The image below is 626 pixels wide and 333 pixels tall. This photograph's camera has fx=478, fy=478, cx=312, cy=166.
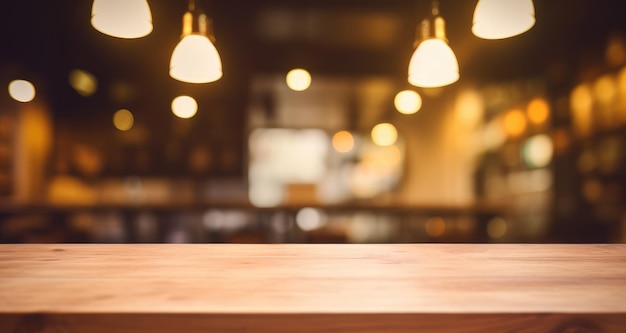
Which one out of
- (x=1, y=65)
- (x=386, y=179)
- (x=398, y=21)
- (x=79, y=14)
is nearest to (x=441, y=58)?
(x=398, y=21)

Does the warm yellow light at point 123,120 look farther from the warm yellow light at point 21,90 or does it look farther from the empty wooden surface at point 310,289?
the empty wooden surface at point 310,289

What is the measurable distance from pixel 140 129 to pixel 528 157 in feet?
18.6

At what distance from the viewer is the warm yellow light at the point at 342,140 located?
32.0 feet

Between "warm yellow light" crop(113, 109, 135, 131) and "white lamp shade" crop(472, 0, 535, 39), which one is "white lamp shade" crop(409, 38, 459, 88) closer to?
"white lamp shade" crop(472, 0, 535, 39)

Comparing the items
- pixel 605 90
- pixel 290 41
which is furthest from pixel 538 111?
pixel 290 41

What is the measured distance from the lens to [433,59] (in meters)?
2.38

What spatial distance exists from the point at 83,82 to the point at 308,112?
4094 mm

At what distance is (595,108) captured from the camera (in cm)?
464

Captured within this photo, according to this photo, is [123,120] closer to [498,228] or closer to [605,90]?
[498,228]

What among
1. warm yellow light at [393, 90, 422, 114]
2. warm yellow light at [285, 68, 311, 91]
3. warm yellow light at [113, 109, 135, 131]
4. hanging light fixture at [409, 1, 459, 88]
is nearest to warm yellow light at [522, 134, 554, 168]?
warm yellow light at [393, 90, 422, 114]

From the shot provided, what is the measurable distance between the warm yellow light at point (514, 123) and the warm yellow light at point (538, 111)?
0.60ft

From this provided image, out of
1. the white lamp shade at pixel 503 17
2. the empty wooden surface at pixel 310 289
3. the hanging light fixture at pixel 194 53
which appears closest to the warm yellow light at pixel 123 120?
the hanging light fixture at pixel 194 53

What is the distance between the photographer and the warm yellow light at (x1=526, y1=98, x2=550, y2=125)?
18.2 ft

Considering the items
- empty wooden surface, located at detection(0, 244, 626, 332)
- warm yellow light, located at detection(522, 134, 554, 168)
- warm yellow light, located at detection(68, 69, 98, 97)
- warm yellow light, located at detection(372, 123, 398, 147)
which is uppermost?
warm yellow light, located at detection(68, 69, 98, 97)
